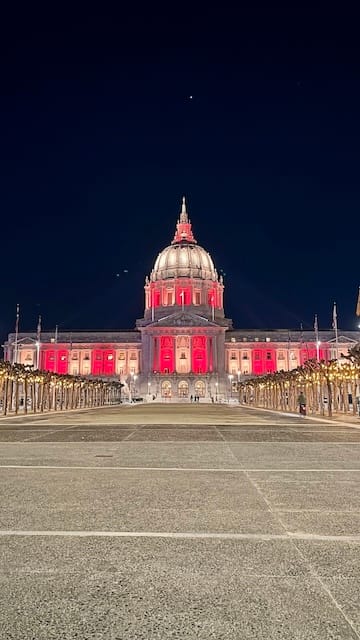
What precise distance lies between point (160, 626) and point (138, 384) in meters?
151

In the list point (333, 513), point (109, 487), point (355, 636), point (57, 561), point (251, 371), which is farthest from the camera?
point (251, 371)

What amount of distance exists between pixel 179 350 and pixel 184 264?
121 ft

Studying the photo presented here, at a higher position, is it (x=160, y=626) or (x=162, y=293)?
(x=162, y=293)

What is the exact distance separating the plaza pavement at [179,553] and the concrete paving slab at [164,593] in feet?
0.05

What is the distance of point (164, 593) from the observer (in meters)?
4.95

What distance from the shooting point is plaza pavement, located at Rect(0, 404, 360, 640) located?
4367mm

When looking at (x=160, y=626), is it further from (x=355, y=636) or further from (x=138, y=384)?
(x=138, y=384)

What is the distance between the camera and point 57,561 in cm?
593

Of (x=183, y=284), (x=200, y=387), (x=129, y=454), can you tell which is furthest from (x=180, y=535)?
(x=183, y=284)

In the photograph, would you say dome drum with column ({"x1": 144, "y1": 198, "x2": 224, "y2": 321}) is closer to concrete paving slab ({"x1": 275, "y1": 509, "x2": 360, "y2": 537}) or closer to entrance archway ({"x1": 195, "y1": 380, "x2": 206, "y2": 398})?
entrance archway ({"x1": 195, "y1": 380, "x2": 206, "y2": 398})

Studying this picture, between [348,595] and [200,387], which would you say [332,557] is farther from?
[200,387]

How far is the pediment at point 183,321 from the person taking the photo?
518 ft

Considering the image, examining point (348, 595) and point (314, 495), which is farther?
point (314, 495)

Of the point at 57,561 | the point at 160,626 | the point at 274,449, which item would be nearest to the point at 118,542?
the point at 57,561
